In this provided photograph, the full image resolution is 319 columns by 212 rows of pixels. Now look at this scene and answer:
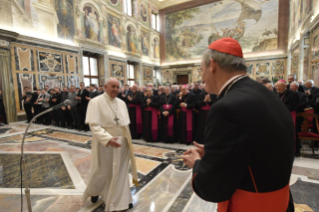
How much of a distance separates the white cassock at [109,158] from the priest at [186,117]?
10.7 ft

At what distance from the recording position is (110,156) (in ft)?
8.39

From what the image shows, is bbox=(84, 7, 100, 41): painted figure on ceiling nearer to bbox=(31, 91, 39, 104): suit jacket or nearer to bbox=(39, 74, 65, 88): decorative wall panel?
bbox=(39, 74, 65, 88): decorative wall panel

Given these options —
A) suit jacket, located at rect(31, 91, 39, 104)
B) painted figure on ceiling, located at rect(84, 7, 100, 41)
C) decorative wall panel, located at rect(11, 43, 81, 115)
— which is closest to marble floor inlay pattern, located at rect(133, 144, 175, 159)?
suit jacket, located at rect(31, 91, 39, 104)

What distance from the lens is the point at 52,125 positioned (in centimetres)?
934

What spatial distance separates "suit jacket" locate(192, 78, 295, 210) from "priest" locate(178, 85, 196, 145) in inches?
185

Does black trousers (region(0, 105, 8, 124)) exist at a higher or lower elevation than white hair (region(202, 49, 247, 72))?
lower

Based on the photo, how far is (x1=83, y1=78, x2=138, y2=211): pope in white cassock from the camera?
2434mm

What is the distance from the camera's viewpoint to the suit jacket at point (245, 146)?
2.65ft

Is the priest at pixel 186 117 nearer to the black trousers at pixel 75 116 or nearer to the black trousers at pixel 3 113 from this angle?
the black trousers at pixel 75 116

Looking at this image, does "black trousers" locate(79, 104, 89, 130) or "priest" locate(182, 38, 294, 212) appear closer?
"priest" locate(182, 38, 294, 212)

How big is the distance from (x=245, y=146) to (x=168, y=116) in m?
5.19

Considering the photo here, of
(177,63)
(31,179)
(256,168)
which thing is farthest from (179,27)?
(256,168)

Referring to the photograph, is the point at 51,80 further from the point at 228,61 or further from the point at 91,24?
the point at 228,61

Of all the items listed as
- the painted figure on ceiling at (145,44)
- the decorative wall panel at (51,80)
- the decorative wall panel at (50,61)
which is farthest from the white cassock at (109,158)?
the painted figure on ceiling at (145,44)
